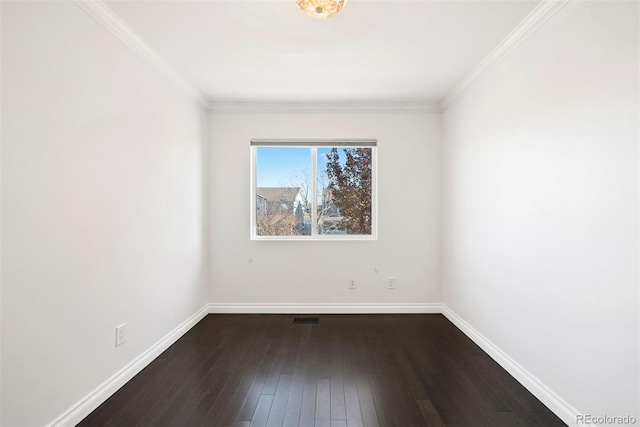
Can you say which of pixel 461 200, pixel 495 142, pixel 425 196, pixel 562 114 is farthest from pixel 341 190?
pixel 562 114

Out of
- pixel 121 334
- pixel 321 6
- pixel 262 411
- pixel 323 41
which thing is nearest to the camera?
pixel 321 6

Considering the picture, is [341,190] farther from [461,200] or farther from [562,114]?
[562,114]

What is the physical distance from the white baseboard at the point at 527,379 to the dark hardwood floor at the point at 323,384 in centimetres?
5

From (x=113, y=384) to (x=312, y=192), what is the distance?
269cm

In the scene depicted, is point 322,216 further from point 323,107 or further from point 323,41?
point 323,41

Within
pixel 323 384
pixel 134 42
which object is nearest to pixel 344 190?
pixel 323 384

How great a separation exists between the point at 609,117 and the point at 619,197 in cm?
41

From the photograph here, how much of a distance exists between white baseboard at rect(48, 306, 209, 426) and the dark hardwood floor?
0.05 meters

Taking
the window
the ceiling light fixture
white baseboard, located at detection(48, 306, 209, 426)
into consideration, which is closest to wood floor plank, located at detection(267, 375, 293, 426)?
white baseboard, located at detection(48, 306, 209, 426)

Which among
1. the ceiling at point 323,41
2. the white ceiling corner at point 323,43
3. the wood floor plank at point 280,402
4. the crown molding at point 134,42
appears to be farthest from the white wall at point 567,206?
the crown molding at point 134,42

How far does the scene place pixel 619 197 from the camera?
5.04 ft

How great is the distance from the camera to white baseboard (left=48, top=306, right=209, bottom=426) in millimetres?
1797

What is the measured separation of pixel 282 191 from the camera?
4020 mm

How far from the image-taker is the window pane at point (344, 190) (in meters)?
3.98
